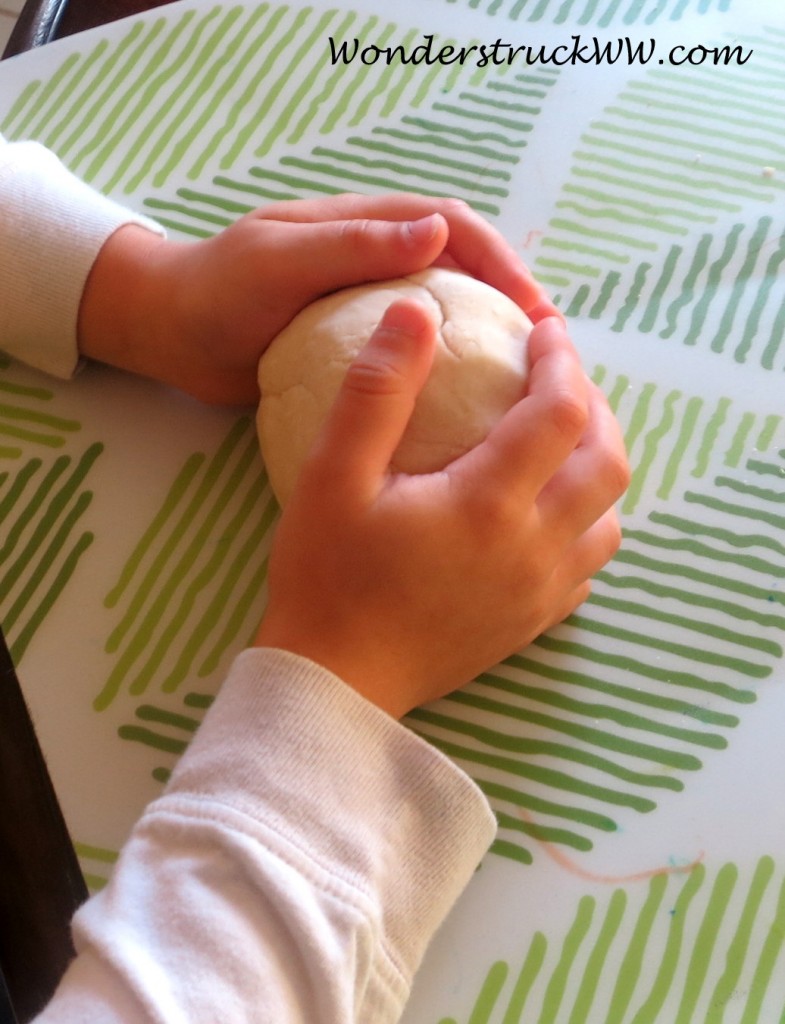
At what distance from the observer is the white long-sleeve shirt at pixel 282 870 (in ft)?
1.39

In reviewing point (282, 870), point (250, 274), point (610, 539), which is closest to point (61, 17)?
point (250, 274)

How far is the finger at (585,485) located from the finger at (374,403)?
0.09 m

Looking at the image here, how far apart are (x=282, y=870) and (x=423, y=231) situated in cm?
37

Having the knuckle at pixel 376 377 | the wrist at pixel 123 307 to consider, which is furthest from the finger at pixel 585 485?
the wrist at pixel 123 307

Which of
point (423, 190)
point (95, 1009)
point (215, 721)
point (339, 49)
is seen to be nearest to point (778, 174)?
point (423, 190)

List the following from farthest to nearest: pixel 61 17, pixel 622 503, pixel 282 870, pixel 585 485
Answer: pixel 61 17, pixel 622 503, pixel 585 485, pixel 282 870

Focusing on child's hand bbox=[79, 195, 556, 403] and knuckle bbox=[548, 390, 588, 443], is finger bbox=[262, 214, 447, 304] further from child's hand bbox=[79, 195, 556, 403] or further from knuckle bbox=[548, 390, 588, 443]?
knuckle bbox=[548, 390, 588, 443]

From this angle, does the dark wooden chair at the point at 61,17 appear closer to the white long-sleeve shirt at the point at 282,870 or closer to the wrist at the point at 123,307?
the wrist at the point at 123,307

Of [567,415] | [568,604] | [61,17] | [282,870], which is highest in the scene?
[61,17]

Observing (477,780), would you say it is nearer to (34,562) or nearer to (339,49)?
(34,562)

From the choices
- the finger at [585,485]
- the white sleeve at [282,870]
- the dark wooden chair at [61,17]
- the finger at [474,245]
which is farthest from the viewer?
the dark wooden chair at [61,17]

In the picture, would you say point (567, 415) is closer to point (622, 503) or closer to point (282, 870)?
point (622, 503)

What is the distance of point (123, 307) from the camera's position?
2.27 ft

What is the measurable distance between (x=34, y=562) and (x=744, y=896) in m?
0.46
